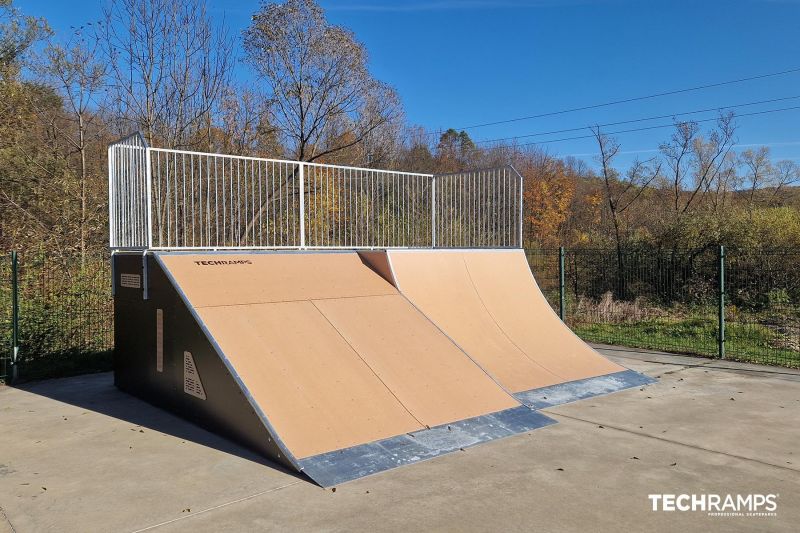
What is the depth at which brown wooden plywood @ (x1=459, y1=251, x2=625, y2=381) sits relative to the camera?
8.08 metres

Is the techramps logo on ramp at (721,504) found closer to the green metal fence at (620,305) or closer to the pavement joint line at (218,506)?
the pavement joint line at (218,506)

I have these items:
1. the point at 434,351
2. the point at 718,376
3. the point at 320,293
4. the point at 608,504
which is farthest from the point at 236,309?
the point at 718,376

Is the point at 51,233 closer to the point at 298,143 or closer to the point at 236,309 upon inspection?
the point at 298,143

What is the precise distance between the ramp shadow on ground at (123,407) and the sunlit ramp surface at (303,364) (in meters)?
0.11

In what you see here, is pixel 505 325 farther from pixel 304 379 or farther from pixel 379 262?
A: pixel 304 379

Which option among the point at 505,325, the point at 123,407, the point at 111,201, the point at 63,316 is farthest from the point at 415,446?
the point at 63,316

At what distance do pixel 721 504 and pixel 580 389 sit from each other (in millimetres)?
3328

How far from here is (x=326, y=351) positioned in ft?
19.5

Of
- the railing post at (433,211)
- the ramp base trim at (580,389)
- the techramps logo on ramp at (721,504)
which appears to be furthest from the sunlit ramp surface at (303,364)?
the railing post at (433,211)

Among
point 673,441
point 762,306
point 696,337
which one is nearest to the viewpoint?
point 673,441

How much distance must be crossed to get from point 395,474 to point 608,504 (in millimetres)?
1621

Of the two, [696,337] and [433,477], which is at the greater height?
[696,337]

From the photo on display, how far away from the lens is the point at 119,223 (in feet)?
24.4

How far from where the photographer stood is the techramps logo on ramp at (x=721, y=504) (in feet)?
12.4
